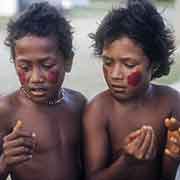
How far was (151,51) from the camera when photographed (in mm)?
2047

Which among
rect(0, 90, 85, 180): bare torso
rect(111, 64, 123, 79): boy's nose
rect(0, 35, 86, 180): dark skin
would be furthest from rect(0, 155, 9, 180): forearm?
rect(111, 64, 123, 79): boy's nose

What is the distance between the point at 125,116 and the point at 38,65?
425mm

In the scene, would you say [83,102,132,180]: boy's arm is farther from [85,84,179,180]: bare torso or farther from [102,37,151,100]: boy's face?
[102,37,151,100]: boy's face

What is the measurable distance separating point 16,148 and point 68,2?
47.6 ft

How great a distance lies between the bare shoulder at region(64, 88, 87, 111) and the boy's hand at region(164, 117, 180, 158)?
495 mm

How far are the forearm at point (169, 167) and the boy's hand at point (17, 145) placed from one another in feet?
2.02

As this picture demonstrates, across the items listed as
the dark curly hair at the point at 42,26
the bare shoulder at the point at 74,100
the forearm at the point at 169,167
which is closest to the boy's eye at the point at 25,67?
the dark curly hair at the point at 42,26

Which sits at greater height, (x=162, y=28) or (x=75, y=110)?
(x=162, y=28)

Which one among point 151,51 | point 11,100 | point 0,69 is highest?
point 151,51

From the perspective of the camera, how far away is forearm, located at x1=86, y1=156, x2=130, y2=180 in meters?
1.99

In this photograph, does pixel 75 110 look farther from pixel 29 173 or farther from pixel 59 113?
pixel 29 173

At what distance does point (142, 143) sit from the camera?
1775mm

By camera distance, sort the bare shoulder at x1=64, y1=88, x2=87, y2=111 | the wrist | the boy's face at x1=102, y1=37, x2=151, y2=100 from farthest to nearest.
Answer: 1. the bare shoulder at x1=64, y1=88, x2=87, y2=111
2. the boy's face at x1=102, y1=37, x2=151, y2=100
3. the wrist

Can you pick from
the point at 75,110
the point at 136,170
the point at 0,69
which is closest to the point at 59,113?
the point at 75,110
